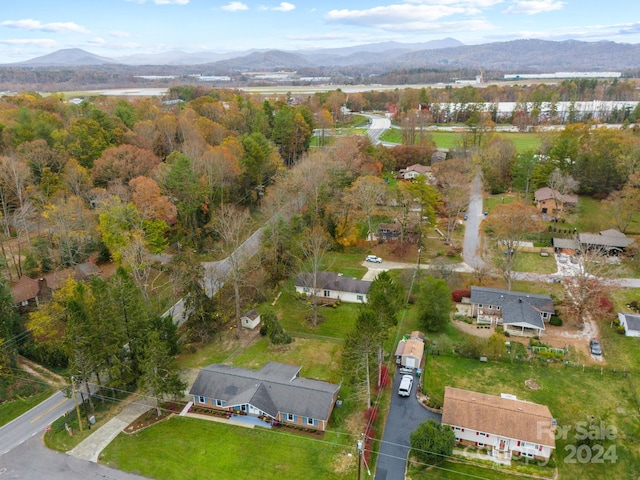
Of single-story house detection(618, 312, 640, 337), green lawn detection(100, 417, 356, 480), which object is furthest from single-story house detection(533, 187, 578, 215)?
green lawn detection(100, 417, 356, 480)

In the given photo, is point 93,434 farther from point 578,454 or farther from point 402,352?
point 578,454

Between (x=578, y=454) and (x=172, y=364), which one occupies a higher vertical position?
(x=172, y=364)

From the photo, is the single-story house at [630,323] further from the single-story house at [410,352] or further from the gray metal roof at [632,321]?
the single-story house at [410,352]

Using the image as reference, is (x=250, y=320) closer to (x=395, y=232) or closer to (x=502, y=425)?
(x=502, y=425)

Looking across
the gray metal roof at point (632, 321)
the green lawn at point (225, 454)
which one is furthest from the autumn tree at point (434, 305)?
the gray metal roof at point (632, 321)

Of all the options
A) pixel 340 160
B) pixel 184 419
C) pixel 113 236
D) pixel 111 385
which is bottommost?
pixel 184 419

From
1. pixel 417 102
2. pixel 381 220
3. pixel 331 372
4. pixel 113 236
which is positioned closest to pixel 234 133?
pixel 381 220
